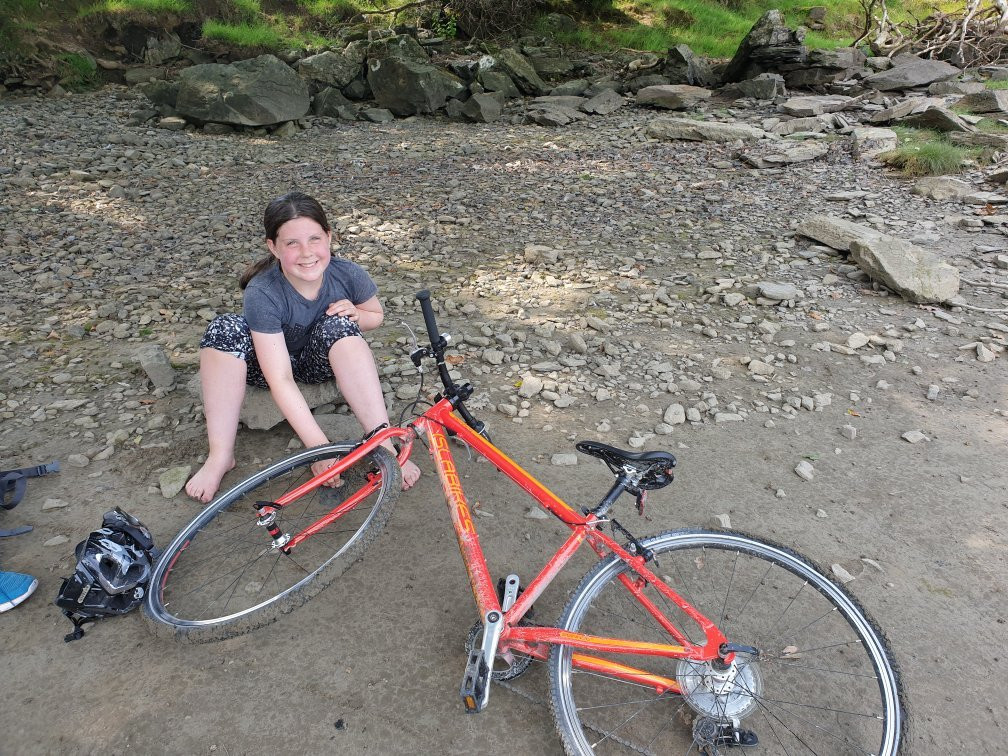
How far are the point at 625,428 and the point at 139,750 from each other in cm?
251

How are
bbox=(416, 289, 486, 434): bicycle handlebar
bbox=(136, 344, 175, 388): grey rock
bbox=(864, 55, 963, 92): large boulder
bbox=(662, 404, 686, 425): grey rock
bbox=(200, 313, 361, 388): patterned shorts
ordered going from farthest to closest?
bbox=(864, 55, 963, 92): large boulder, bbox=(136, 344, 175, 388): grey rock, bbox=(662, 404, 686, 425): grey rock, bbox=(200, 313, 361, 388): patterned shorts, bbox=(416, 289, 486, 434): bicycle handlebar

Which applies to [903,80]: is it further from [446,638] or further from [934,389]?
[446,638]

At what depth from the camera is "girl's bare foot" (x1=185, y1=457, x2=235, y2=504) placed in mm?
2799

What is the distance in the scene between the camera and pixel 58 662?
2.09 m

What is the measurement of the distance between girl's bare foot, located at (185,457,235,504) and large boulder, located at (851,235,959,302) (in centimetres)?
476

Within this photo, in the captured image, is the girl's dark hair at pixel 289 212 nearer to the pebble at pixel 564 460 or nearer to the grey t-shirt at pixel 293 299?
the grey t-shirt at pixel 293 299

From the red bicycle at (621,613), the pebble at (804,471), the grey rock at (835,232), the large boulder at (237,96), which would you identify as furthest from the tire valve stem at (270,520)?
the large boulder at (237,96)

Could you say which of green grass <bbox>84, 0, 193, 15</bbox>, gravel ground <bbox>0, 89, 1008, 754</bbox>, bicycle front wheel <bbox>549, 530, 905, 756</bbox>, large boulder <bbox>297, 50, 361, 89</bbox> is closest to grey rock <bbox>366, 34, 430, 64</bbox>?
large boulder <bbox>297, 50, 361, 89</bbox>

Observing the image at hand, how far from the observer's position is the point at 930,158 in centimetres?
711

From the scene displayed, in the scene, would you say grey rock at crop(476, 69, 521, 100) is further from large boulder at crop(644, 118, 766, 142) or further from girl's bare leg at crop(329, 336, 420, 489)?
girl's bare leg at crop(329, 336, 420, 489)

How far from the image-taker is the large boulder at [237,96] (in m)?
8.70

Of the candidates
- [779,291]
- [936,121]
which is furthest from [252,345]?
[936,121]

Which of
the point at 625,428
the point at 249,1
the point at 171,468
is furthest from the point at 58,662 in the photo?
the point at 249,1

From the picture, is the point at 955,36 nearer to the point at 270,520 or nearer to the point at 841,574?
the point at 841,574
